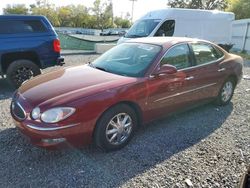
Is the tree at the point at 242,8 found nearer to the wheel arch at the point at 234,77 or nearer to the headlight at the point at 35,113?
the wheel arch at the point at 234,77

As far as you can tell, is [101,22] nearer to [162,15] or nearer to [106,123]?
[162,15]

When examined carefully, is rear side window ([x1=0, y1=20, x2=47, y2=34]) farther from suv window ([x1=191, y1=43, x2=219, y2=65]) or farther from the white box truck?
suv window ([x1=191, y1=43, x2=219, y2=65])

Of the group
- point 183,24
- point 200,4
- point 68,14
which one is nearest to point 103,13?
point 68,14

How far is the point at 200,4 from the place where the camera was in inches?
1683

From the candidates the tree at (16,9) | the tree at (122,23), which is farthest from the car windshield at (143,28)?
the tree at (122,23)

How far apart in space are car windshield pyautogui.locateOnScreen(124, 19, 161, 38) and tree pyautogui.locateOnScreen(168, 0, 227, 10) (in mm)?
34789

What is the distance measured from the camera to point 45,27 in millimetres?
6859

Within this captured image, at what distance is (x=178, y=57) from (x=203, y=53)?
0.77 meters

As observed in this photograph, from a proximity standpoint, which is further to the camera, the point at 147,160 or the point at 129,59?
the point at 129,59

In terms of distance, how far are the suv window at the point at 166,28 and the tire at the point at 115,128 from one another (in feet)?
25.2

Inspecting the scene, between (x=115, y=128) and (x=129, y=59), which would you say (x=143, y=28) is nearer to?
(x=129, y=59)

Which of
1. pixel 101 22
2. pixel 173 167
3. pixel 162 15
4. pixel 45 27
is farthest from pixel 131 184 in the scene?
pixel 101 22

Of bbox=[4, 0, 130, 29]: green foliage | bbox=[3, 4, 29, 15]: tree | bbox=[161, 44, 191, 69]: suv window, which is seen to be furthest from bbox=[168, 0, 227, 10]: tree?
bbox=[3, 4, 29, 15]: tree

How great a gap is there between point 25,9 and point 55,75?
8364cm
